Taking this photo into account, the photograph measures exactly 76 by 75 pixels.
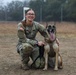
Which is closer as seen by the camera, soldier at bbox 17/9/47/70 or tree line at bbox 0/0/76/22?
soldier at bbox 17/9/47/70

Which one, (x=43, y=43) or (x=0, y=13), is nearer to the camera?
(x=43, y=43)

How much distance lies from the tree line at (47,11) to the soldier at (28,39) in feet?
89.1

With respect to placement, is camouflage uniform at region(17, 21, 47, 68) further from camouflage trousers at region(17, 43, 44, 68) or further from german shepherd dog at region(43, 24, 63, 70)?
german shepherd dog at region(43, 24, 63, 70)

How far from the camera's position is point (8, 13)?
36750 millimetres

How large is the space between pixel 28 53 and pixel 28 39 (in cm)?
29

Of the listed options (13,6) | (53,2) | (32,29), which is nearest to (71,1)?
(53,2)

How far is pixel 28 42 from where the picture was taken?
5.97m

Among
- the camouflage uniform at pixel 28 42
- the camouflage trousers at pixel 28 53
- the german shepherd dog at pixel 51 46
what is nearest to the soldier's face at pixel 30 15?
the camouflage uniform at pixel 28 42

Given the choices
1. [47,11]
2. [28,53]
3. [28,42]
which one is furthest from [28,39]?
[47,11]

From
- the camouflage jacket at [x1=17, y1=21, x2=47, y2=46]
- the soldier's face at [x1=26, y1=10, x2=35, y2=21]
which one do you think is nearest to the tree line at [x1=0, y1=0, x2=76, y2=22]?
the camouflage jacket at [x1=17, y1=21, x2=47, y2=46]

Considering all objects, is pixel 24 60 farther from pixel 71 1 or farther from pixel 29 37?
pixel 71 1

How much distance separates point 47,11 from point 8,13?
4.92 metres

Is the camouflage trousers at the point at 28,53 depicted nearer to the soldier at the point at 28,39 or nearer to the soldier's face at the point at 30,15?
the soldier at the point at 28,39

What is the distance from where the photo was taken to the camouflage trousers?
5867 mm
